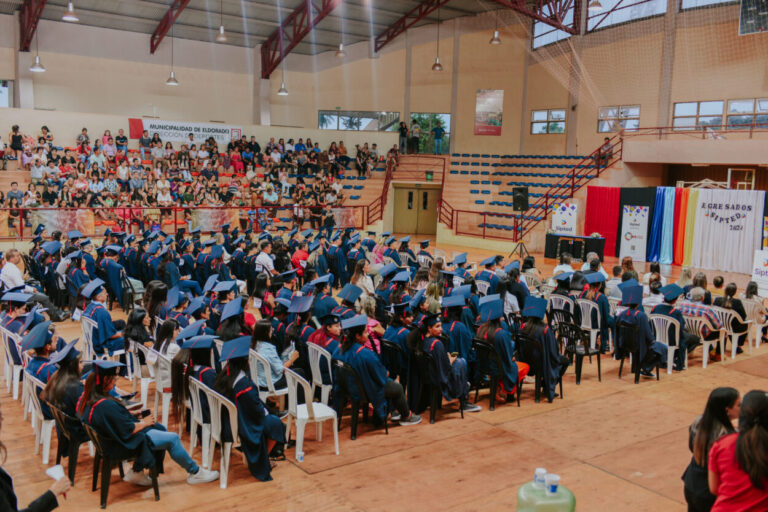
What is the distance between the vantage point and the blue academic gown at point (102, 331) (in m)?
7.38

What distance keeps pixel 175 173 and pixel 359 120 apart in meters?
9.60

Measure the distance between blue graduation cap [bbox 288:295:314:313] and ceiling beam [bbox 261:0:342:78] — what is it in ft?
56.7

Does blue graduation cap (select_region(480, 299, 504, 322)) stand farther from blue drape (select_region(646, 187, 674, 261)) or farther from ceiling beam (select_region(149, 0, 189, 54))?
ceiling beam (select_region(149, 0, 189, 54))

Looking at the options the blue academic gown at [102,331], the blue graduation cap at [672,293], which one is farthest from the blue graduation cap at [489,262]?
the blue academic gown at [102,331]

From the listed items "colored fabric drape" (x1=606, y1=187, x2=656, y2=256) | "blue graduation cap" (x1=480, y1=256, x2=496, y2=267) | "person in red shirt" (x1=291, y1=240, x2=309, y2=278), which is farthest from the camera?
"colored fabric drape" (x1=606, y1=187, x2=656, y2=256)

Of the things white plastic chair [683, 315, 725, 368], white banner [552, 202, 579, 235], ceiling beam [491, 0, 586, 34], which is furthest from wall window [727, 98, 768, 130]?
white plastic chair [683, 315, 725, 368]

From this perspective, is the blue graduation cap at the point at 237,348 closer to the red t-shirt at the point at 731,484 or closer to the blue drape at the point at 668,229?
the red t-shirt at the point at 731,484

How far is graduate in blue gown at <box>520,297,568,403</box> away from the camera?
743cm

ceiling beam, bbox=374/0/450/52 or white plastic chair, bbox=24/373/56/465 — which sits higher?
ceiling beam, bbox=374/0/450/52

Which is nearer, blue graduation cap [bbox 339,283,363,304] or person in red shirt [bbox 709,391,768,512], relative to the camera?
person in red shirt [bbox 709,391,768,512]

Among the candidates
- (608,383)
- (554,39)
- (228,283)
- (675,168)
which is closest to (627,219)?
(675,168)

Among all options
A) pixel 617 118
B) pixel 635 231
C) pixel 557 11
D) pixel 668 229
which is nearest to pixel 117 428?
pixel 668 229

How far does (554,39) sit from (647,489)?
22.8 metres

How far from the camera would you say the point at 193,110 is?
26.0 meters
